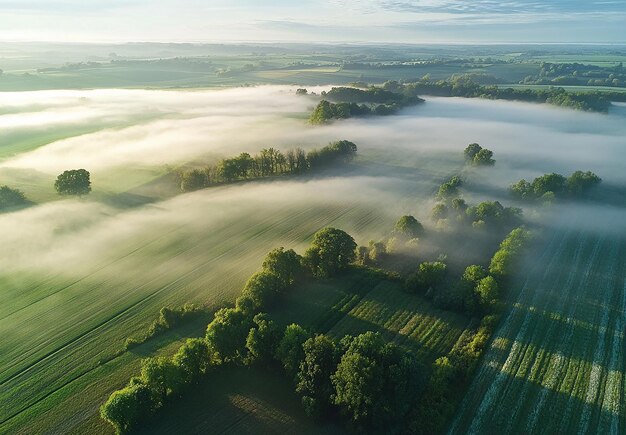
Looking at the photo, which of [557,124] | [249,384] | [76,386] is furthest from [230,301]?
[557,124]

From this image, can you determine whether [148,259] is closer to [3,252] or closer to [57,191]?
[3,252]

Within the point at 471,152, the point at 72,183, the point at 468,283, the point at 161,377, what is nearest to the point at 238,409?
the point at 161,377

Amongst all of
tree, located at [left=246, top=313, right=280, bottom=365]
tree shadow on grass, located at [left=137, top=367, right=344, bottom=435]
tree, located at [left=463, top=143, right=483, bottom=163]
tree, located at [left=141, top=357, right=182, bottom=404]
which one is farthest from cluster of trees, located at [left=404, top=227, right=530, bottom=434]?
tree, located at [left=463, top=143, right=483, bottom=163]

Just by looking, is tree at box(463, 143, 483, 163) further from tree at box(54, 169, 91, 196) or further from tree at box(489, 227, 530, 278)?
tree at box(54, 169, 91, 196)

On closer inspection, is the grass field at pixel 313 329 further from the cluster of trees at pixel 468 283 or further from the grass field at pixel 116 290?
the grass field at pixel 116 290

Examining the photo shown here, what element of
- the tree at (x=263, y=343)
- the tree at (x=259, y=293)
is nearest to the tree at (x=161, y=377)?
the tree at (x=263, y=343)
